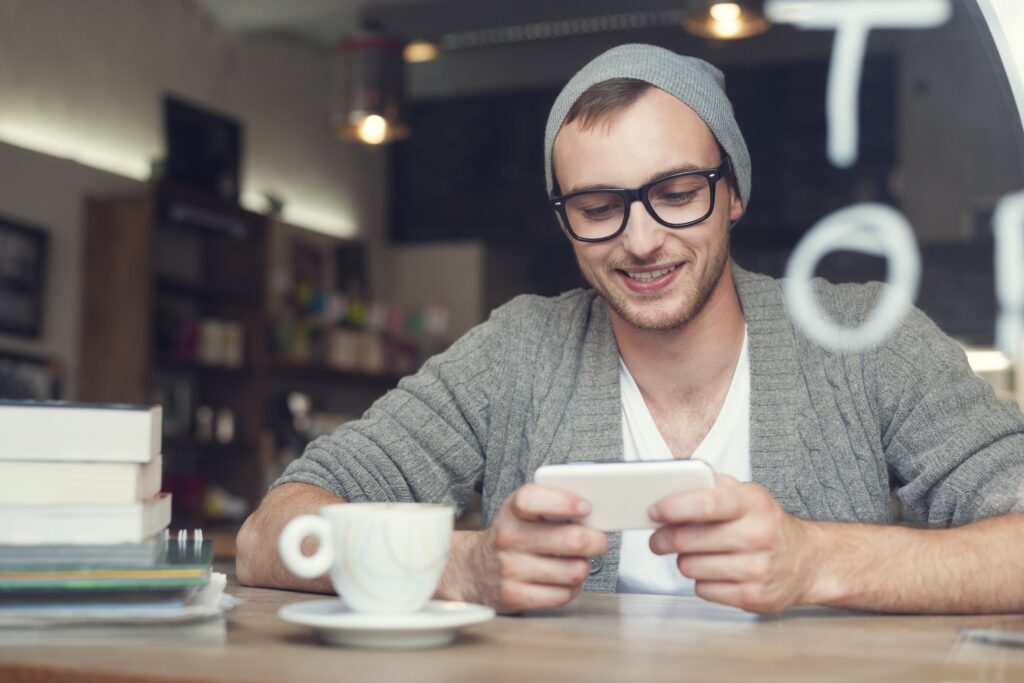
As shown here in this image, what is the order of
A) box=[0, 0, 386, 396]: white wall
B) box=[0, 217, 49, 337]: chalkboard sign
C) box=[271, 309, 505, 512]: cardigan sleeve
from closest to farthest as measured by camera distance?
box=[271, 309, 505, 512]: cardigan sleeve < box=[0, 217, 49, 337]: chalkboard sign < box=[0, 0, 386, 396]: white wall

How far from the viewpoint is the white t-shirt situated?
59.8 inches

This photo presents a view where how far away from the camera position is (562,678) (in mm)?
719

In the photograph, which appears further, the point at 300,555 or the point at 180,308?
the point at 180,308

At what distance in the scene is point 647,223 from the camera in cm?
152

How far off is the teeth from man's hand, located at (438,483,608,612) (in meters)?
0.63

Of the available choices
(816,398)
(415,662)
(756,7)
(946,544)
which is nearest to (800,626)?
(946,544)

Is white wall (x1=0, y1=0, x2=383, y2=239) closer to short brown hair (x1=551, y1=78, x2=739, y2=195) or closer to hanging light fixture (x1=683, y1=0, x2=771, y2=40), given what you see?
hanging light fixture (x1=683, y1=0, x2=771, y2=40)

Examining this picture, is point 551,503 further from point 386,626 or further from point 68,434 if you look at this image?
point 68,434

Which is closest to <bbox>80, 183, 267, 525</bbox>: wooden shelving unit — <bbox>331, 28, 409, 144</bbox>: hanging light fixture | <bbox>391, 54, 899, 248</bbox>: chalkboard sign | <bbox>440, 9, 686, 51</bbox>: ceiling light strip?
<bbox>331, 28, 409, 144</bbox>: hanging light fixture

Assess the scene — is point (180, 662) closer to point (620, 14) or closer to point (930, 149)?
point (620, 14)

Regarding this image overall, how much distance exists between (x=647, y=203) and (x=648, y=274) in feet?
0.46

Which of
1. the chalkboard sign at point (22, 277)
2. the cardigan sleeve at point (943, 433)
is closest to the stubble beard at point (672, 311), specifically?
the cardigan sleeve at point (943, 433)

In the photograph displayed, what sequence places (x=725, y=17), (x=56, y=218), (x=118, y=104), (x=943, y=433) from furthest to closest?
(x=118, y=104)
(x=56, y=218)
(x=725, y=17)
(x=943, y=433)

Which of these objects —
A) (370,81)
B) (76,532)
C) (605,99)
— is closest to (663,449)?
(605,99)
